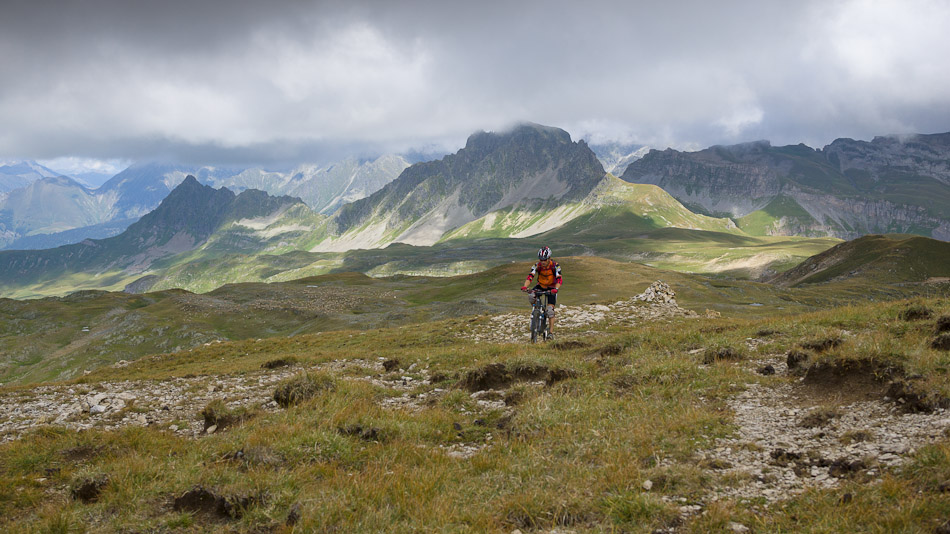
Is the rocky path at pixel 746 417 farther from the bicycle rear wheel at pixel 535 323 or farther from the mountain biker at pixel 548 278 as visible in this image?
the mountain biker at pixel 548 278

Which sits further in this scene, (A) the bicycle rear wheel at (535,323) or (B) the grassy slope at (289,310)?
(B) the grassy slope at (289,310)

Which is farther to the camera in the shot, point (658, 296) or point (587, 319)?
point (658, 296)

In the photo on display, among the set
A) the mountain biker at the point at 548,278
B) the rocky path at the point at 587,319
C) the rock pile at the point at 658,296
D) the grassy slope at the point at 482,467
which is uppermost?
the mountain biker at the point at 548,278

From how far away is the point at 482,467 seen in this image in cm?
873

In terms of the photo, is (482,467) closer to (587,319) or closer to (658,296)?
(587,319)

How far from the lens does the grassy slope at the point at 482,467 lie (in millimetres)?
6508

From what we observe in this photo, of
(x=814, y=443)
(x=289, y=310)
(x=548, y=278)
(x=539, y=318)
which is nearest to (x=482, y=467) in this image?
(x=814, y=443)

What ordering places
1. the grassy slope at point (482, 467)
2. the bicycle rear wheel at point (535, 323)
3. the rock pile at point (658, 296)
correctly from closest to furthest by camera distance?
the grassy slope at point (482, 467)
the bicycle rear wheel at point (535, 323)
the rock pile at point (658, 296)

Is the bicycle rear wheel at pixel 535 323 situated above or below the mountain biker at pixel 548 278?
below

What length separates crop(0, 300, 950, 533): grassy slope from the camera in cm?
651

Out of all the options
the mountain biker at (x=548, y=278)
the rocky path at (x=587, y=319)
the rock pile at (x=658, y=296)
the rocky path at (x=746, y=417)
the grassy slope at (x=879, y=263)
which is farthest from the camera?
the grassy slope at (x=879, y=263)

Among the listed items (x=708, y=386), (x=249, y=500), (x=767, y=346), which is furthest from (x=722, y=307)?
(x=249, y=500)

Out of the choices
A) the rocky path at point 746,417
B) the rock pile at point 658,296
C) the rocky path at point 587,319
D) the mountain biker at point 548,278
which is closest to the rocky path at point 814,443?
the rocky path at point 746,417

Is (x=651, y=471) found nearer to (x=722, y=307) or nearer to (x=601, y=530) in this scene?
(x=601, y=530)
